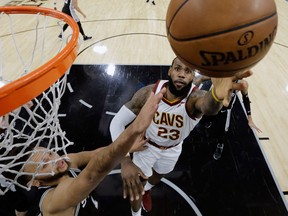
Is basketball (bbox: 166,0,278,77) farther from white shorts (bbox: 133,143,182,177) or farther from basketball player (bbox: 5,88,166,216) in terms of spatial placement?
white shorts (bbox: 133,143,182,177)

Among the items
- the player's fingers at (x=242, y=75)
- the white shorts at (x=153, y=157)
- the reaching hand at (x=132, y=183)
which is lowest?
the white shorts at (x=153, y=157)

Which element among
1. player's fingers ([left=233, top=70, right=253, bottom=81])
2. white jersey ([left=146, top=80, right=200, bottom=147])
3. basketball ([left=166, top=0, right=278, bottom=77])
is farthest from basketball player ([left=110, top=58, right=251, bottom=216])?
basketball ([left=166, top=0, right=278, bottom=77])

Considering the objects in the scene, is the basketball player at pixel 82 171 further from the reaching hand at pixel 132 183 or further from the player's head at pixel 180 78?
the player's head at pixel 180 78

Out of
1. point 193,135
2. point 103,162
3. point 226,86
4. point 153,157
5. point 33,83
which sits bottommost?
Result: point 193,135

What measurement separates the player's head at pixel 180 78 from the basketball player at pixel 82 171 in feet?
2.42

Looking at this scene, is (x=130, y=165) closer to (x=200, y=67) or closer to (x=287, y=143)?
(x=200, y=67)

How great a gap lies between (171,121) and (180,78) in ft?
1.36

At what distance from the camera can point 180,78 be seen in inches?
83.7

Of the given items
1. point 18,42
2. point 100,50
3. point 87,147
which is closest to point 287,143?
point 87,147

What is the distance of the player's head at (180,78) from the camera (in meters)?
2.14

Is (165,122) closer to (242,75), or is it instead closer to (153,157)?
(153,157)

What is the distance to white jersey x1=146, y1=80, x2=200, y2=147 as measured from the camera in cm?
225

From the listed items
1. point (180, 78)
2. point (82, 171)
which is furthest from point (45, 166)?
point (180, 78)

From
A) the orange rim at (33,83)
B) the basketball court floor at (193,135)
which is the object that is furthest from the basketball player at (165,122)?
the orange rim at (33,83)
